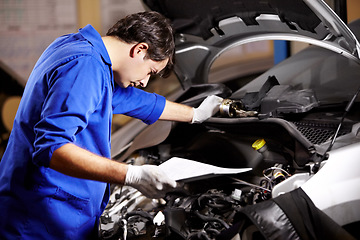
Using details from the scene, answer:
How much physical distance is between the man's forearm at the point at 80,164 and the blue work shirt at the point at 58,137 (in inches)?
1.2

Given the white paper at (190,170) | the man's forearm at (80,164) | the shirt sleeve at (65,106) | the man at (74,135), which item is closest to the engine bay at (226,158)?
the white paper at (190,170)

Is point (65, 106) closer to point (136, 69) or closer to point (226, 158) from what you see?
point (136, 69)

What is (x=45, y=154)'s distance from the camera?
1251mm

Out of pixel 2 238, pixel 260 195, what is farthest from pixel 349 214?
pixel 2 238

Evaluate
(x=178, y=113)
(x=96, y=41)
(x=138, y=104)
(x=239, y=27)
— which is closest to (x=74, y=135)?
(x=96, y=41)

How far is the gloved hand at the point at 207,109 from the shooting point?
1965mm

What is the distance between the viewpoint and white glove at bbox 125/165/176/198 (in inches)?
53.9

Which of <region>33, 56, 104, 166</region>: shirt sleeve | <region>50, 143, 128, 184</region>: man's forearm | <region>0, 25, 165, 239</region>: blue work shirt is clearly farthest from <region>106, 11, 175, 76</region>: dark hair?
<region>50, 143, 128, 184</region>: man's forearm

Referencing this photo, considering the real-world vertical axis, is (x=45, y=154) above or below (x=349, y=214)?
above

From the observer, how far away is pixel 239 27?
80.7 inches

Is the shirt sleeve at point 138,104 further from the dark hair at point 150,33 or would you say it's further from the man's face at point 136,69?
the dark hair at point 150,33

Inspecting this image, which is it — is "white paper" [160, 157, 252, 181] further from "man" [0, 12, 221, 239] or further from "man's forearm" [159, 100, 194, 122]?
"man's forearm" [159, 100, 194, 122]

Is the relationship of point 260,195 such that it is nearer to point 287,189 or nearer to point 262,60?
point 287,189

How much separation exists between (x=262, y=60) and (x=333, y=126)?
2.21 meters
